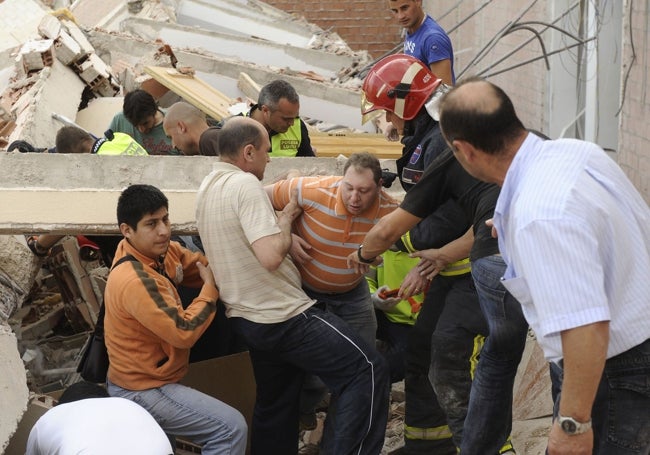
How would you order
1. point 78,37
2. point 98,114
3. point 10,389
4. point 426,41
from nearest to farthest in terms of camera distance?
point 10,389 → point 426,41 → point 98,114 → point 78,37

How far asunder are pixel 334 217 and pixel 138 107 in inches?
118

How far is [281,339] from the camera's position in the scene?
475 centimetres

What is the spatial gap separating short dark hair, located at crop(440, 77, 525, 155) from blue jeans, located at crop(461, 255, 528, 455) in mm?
1030

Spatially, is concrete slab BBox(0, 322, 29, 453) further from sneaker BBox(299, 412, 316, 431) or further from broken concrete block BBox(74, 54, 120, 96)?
broken concrete block BBox(74, 54, 120, 96)

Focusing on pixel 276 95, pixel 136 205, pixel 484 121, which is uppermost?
pixel 484 121

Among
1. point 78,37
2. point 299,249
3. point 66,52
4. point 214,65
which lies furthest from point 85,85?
point 299,249

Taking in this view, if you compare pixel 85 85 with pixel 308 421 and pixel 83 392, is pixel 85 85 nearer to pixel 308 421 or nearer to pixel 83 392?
pixel 308 421

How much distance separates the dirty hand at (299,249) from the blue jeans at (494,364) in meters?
1.03

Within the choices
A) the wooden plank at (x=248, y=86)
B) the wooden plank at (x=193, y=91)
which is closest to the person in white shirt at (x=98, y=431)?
the wooden plank at (x=193, y=91)

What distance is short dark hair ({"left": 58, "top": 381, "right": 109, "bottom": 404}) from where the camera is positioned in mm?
4691

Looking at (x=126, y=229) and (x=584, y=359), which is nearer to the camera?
(x=584, y=359)

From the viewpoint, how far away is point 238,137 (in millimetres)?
4762

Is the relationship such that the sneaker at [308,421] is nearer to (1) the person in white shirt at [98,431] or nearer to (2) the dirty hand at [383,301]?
(2) the dirty hand at [383,301]

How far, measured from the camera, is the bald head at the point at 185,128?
6.65m
